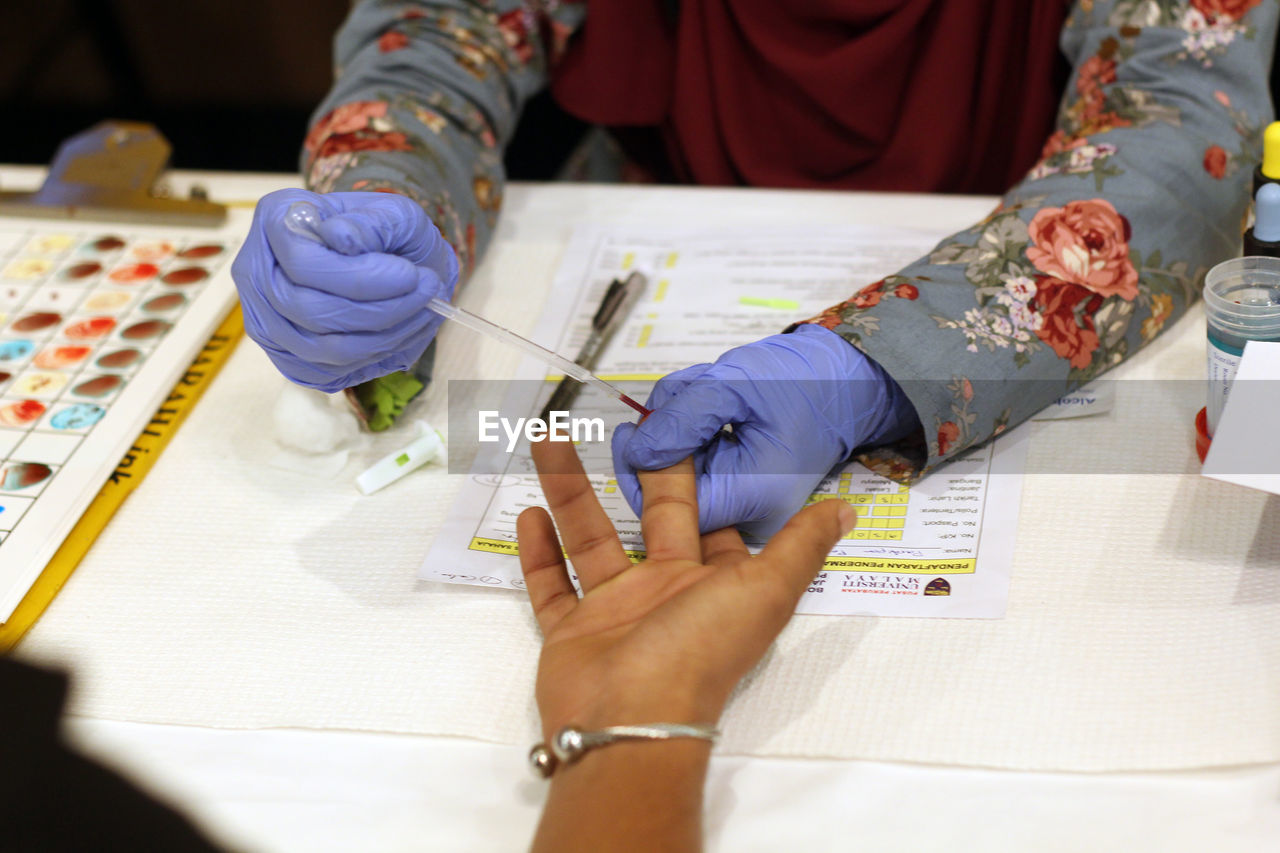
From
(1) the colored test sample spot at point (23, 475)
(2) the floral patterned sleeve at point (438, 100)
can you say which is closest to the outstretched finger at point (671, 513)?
(2) the floral patterned sleeve at point (438, 100)

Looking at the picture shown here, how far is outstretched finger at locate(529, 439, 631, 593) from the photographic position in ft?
2.17

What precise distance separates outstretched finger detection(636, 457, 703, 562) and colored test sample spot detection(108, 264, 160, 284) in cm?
56

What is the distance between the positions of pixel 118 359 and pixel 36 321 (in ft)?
0.37

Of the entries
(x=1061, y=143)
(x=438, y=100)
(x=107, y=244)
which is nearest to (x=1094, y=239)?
(x=1061, y=143)

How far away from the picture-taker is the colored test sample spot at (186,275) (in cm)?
97

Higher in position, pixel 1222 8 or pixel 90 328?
pixel 1222 8

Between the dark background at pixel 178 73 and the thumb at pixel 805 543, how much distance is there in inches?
69.7

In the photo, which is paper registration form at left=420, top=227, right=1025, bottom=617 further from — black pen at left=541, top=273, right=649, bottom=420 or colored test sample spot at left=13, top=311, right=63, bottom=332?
colored test sample spot at left=13, top=311, right=63, bottom=332

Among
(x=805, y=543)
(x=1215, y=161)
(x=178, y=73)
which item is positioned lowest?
(x=178, y=73)

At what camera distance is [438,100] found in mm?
989

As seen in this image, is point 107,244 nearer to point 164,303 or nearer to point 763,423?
point 164,303

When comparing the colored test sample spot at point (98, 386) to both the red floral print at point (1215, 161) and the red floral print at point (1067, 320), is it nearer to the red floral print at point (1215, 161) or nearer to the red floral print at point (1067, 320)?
the red floral print at point (1067, 320)

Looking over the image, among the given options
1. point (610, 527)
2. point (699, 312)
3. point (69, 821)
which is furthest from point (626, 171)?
point (69, 821)

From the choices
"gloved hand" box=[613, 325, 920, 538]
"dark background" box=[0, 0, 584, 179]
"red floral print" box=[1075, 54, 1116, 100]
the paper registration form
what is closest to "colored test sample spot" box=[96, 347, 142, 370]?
the paper registration form
